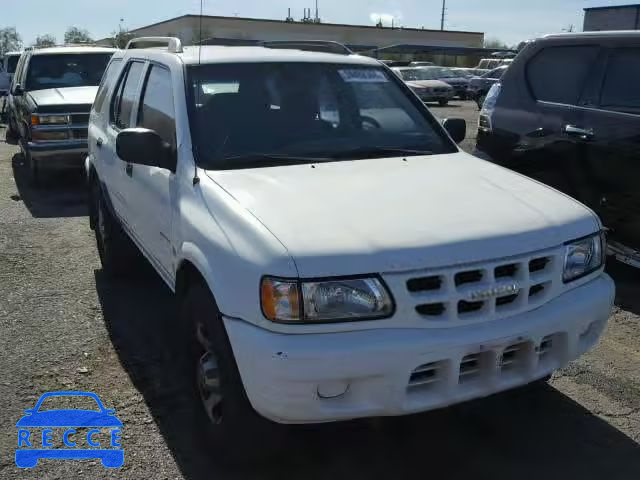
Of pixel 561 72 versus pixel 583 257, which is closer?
pixel 583 257

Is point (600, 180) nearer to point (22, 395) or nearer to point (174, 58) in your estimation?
point (174, 58)

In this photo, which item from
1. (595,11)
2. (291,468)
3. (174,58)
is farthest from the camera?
(595,11)

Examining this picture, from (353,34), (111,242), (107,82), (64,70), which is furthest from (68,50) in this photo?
(353,34)

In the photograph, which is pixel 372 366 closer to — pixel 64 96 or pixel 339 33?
pixel 64 96

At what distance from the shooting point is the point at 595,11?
3503 centimetres

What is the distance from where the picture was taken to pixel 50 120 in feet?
30.9

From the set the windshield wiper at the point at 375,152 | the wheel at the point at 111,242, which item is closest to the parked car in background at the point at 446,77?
the wheel at the point at 111,242

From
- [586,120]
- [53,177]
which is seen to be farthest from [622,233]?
[53,177]

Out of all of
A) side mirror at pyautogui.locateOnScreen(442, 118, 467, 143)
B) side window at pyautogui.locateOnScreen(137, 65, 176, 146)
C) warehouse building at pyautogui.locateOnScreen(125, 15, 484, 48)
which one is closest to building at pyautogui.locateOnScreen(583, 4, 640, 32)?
warehouse building at pyautogui.locateOnScreen(125, 15, 484, 48)

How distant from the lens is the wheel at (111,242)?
539 centimetres

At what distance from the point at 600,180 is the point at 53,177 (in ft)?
27.5

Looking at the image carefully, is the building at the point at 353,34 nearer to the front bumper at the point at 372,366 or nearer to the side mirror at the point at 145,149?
the side mirror at the point at 145,149

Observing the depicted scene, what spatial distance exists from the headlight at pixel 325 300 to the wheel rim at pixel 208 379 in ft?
1.66

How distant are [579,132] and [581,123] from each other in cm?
8
